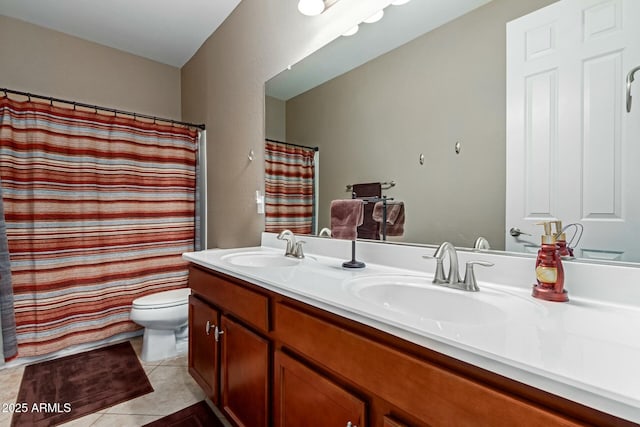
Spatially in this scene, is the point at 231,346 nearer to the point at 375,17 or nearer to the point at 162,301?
the point at 162,301

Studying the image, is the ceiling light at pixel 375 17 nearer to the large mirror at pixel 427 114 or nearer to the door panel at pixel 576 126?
the large mirror at pixel 427 114

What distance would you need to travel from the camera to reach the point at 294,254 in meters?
1.58

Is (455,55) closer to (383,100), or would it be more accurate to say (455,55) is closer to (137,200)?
(383,100)

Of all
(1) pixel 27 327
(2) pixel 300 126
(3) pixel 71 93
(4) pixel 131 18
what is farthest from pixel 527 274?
(3) pixel 71 93

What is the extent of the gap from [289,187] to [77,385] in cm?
169

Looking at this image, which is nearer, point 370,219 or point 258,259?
point 370,219

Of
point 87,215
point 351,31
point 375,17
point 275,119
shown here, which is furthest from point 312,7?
point 87,215

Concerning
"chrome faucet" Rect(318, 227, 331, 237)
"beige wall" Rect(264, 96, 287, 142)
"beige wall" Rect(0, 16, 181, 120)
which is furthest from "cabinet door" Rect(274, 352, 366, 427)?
"beige wall" Rect(0, 16, 181, 120)

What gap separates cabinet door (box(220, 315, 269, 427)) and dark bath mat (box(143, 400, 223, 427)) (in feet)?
0.87

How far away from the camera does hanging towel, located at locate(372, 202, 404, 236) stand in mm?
1280

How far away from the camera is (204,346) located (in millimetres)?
1493

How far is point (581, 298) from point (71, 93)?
3391 millimetres

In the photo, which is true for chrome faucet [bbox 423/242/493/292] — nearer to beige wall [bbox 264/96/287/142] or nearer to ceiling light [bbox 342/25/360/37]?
Result: ceiling light [bbox 342/25/360/37]

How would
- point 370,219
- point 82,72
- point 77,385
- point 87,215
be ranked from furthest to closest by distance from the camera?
1. point 82,72
2. point 87,215
3. point 77,385
4. point 370,219
